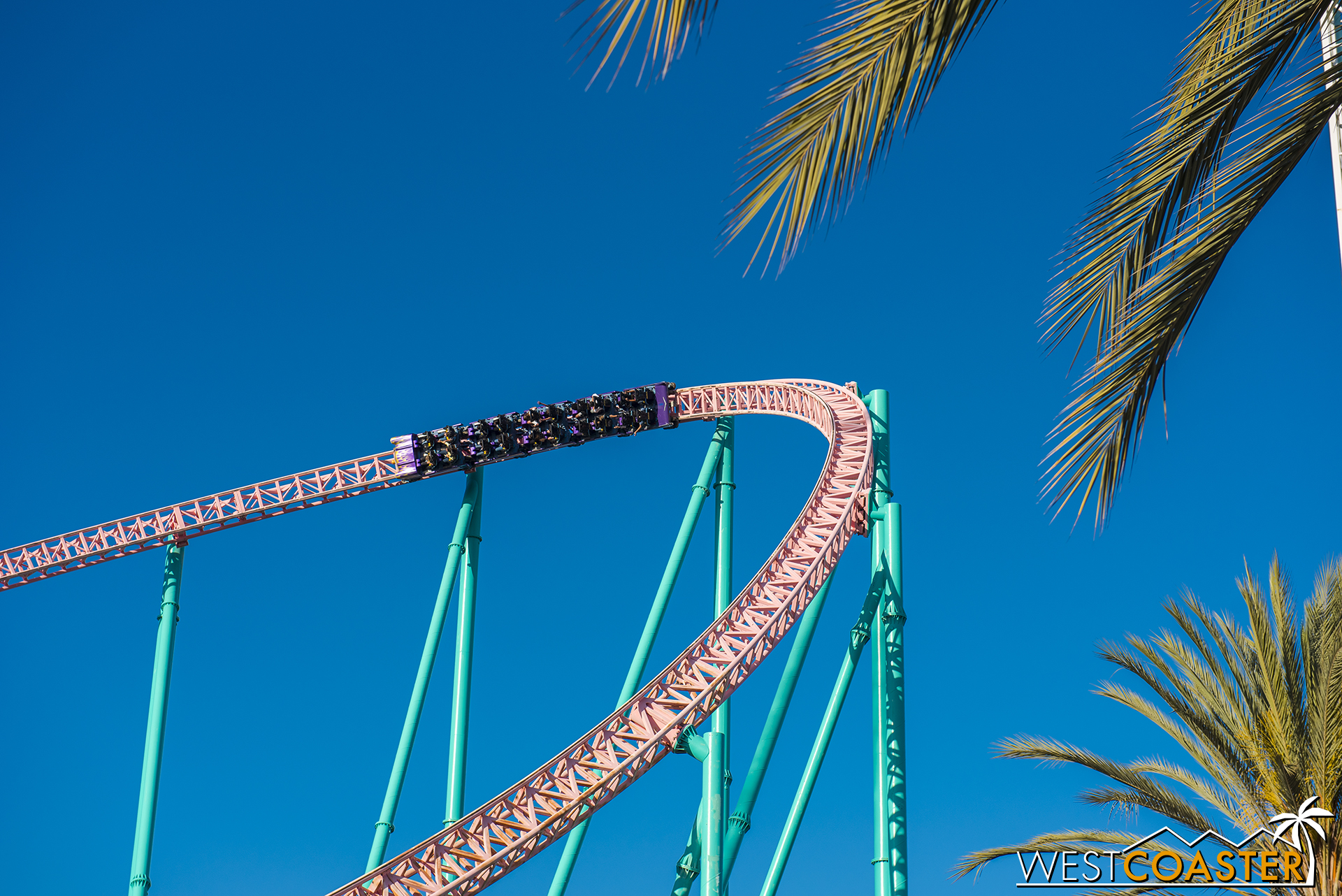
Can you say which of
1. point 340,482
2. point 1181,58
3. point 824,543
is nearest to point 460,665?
point 340,482

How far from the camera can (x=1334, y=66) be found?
3.50 metres

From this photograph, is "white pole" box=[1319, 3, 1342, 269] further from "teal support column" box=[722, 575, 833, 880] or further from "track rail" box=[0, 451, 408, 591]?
"track rail" box=[0, 451, 408, 591]

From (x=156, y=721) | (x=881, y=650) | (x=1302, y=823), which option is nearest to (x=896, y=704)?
(x=881, y=650)

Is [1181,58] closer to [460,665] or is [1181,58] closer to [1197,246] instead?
[1197,246]

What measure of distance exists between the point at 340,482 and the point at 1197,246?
15.8 meters

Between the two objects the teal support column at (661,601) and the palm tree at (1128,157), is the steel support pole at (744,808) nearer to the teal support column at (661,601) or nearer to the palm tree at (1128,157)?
the teal support column at (661,601)

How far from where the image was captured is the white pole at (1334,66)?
A: 367cm

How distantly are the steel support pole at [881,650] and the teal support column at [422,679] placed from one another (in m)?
5.45

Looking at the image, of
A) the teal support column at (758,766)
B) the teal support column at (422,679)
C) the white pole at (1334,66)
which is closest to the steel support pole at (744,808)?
the teal support column at (758,766)

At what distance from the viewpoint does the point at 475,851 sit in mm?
11453

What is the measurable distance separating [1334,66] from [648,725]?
31.5ft

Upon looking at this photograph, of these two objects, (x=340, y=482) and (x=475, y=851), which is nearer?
(x=475, y=851)

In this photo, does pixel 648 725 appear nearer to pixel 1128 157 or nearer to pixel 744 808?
pixel 744 808

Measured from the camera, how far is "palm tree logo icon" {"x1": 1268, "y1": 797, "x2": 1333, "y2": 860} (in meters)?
8.94
